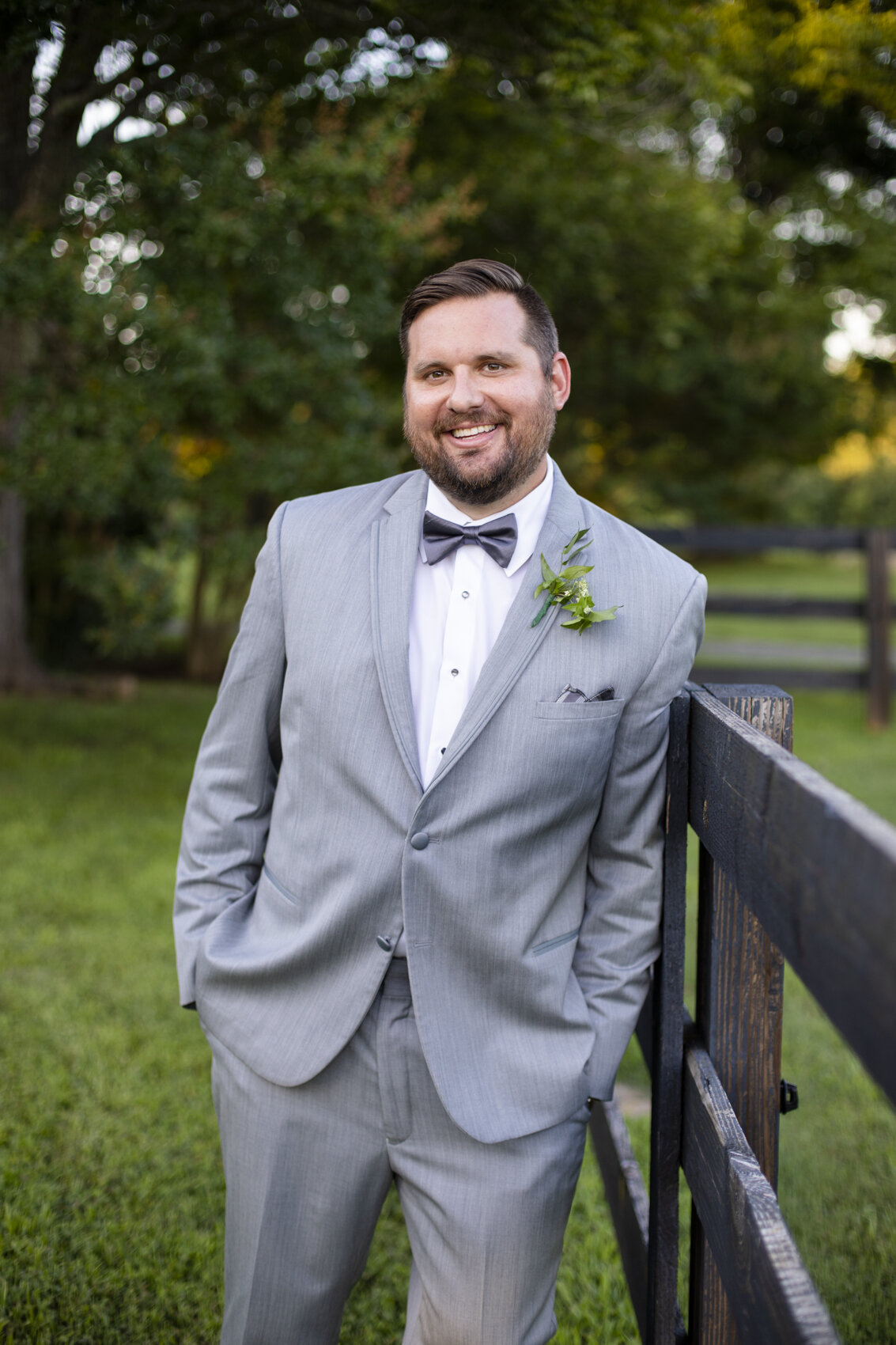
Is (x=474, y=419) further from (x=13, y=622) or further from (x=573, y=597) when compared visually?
(x=13, y=622)

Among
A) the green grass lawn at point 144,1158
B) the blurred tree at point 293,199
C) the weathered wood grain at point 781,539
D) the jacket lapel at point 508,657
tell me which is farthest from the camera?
the weathered wood grain at point 781,539

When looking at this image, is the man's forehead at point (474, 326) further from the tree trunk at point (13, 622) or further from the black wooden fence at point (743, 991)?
the tree trunk at point (13, 622)

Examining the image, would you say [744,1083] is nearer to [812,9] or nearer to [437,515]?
[437,515]

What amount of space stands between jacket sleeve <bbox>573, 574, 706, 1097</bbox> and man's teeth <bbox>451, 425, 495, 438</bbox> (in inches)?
18.6

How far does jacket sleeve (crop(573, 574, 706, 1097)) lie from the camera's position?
5.92ft

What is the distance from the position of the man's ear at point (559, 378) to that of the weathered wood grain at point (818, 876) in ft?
2.65

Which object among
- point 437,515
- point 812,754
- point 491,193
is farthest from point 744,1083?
point 491,193

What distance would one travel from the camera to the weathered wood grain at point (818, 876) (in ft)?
2.98

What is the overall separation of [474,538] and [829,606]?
8118mm

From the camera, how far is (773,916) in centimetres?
123

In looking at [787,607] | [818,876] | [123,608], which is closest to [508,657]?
[818,876]

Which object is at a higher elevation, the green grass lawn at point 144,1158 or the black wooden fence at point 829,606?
the black wooden fence at point 829,606

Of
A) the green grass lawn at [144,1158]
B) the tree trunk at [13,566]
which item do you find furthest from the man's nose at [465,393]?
the tree trunk at [13,566]

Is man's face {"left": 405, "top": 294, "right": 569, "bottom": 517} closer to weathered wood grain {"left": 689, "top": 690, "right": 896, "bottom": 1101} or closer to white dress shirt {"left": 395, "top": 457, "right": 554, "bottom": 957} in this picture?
white dress shirt {"left": 395, "top": 457, "right": 554, "bottom": 957}
